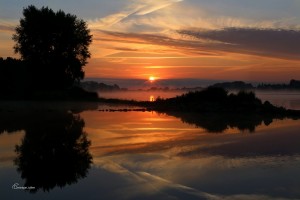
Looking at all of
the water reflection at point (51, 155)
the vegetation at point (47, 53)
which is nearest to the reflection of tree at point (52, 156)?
the water reflection at point (51, 155)

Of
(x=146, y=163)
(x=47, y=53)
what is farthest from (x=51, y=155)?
(x=47, y=53)

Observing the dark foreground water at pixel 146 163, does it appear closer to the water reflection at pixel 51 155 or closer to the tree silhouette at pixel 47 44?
the water reflection at pixel 51 155

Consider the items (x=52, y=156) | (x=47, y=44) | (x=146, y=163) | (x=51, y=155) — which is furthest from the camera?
(x=47, y=44)

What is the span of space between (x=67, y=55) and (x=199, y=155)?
124ft

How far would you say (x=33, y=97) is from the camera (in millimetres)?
43969

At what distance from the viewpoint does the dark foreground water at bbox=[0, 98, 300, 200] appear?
9117mm

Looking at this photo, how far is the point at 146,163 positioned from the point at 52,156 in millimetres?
3119

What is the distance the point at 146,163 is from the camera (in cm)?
1202

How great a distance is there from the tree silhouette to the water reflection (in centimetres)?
2826

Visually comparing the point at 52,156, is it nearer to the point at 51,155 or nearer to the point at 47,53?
the point at 51,155

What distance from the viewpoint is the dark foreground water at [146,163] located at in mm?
9117

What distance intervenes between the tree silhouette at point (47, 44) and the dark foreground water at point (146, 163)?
94.5 feet

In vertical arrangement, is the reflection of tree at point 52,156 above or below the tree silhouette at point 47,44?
below

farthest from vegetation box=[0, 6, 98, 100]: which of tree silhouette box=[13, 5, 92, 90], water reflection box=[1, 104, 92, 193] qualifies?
water reflection box=[1, 104, 92, 193]
